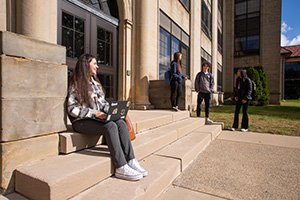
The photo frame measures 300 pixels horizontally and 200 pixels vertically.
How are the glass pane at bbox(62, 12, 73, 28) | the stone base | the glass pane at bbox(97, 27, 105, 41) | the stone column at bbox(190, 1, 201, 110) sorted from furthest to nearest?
the stone column at bbox(190, 1, 201, 110) < the glass pane at bbox(97, 27, 105, 41) < the glass pane at bbox(62, 12, 73, 28) < the stone base

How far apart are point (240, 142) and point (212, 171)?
215cm

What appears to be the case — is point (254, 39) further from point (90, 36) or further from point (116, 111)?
point (116, 111)

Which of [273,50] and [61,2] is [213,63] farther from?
[61,2]

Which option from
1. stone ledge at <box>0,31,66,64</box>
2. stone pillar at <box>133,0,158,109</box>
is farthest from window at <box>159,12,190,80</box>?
stone ledge at <box>0,31,66,64</box>

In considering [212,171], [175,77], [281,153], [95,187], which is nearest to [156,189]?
[95,187]

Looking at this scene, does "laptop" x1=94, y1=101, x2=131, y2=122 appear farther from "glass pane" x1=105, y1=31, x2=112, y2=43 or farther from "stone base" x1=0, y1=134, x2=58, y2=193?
"glass pane" x1=105, y1=31, x2=112, y2=43

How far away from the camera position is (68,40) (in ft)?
15.0

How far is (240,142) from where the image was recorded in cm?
447

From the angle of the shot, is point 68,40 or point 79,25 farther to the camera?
point 79,25

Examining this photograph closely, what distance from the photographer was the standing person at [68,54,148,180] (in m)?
2.12

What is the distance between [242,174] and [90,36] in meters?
4.89

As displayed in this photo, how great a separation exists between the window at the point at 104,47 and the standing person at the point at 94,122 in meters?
3.21

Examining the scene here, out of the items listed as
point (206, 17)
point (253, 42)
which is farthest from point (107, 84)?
point (253, 42)

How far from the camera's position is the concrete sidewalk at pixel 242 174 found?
214 cm
